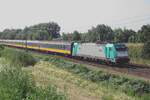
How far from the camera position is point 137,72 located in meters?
31.3

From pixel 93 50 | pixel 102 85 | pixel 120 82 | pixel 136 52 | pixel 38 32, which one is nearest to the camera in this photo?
pixel 102 85

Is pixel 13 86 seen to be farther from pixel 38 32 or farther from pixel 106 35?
pixel 38 32

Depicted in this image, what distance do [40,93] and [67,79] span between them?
13.2 m

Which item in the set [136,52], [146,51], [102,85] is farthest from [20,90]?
[136,52]

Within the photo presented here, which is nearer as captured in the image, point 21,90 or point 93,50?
point 21,90

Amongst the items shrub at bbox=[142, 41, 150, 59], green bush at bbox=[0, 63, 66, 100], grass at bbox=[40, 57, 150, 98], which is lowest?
grass at bbox=[40, 57, 150, 98]

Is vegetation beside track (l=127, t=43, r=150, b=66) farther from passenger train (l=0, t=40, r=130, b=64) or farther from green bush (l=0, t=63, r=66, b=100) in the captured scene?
green bush (l=0, t=63, r=66, b=100)

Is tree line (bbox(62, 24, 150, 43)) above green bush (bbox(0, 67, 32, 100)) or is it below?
above

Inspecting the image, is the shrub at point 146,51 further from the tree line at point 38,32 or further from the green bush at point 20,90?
the tree line at point 38,32

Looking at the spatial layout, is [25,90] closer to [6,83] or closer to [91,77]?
[6,83]

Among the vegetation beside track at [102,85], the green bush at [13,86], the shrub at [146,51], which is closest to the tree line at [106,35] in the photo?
the shrub at [146,51]

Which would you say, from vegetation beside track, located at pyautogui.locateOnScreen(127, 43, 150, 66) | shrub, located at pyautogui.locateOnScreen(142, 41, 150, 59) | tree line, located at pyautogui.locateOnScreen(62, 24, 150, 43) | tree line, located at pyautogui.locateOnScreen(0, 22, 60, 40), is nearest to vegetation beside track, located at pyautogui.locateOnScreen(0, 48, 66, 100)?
shrub, located at pyautogui.locateOnScreen(142, 41, 150, 59)

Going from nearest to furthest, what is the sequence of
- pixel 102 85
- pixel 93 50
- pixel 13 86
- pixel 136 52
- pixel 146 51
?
pixel 13 86 < pixel 102 85 < pixel 93 50 < pixel 146 51 < pixel 136 52

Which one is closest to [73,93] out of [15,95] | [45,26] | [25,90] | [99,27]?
[25,90]
